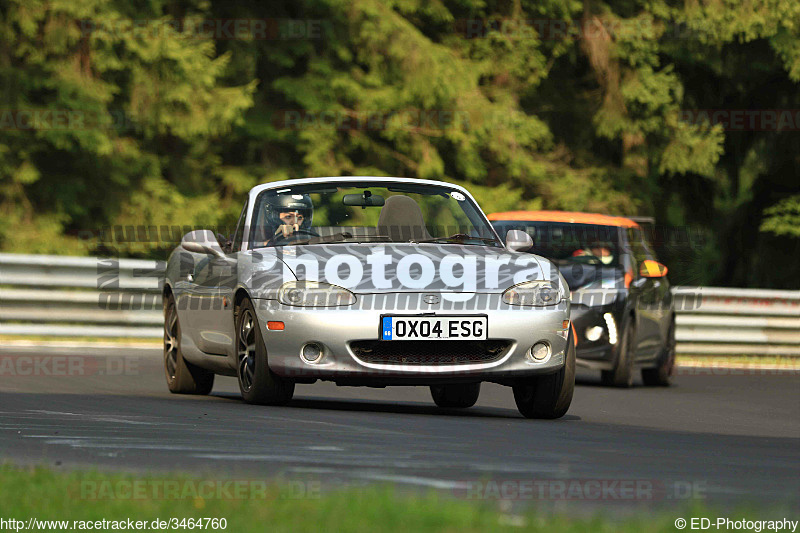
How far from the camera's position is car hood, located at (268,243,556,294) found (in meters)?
10.6

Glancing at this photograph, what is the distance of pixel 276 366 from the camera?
35.2ft

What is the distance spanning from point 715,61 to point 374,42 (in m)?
7.10

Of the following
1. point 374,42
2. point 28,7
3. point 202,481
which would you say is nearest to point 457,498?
point 202,481

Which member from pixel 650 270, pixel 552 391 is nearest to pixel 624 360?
pixel 650 270

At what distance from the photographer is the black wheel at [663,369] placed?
17094 mm

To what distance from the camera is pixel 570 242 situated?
16.4 metres

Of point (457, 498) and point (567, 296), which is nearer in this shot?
point (457, 498)

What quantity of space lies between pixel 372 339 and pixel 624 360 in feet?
20.2

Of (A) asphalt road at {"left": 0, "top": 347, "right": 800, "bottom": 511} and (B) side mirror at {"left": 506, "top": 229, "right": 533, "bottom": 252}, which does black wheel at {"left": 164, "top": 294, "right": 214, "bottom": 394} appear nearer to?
(A) asphalt road at {"left": 0, "top": 347, "right": 800, "bottom": 511}

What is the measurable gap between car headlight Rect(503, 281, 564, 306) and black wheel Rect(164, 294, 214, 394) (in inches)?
124

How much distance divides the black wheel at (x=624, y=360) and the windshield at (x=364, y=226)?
4.16 meters

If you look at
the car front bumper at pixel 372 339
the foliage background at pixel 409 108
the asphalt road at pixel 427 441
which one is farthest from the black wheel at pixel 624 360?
the foliage background at pixel 409 108

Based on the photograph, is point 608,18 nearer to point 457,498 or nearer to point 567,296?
point 567,296

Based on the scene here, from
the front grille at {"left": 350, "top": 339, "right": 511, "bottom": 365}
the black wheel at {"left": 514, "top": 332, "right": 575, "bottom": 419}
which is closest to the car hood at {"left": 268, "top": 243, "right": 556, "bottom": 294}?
the front grille at {"left": 350, "top": 339, "right": 511, "bottom": 365}
